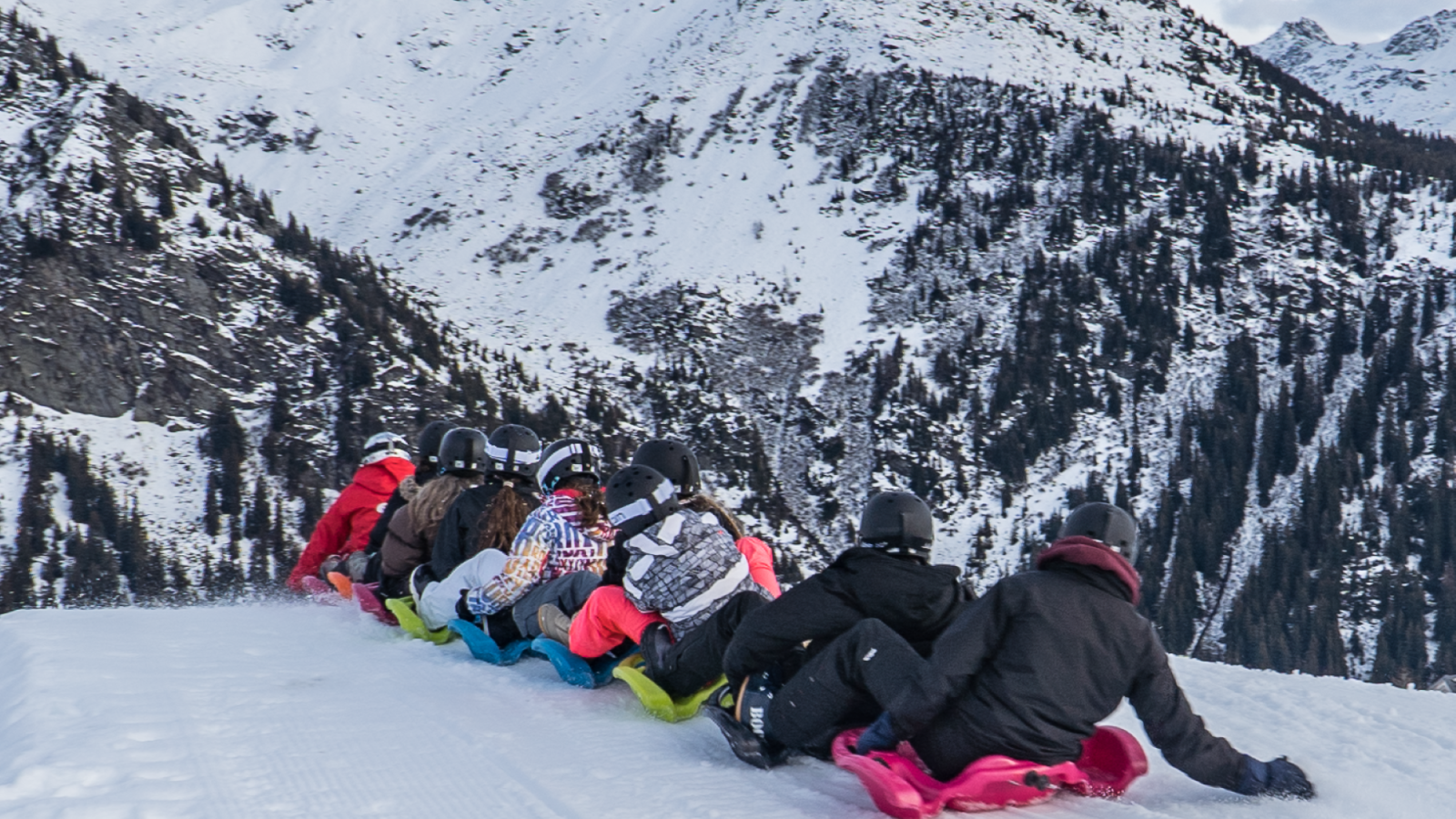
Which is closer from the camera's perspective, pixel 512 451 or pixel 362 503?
pixel 512 451

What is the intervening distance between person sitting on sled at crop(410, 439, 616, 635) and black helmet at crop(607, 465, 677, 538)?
100 centimetres

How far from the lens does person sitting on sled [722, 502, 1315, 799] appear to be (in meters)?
4.13

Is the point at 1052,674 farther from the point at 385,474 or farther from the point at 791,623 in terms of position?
the point at 385,474

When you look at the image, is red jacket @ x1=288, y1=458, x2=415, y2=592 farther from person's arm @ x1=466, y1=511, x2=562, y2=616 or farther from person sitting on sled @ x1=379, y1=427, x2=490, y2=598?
person's arm @ x1=466, y1=511, x2=562, y2=616

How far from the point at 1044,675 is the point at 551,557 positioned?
157 inches

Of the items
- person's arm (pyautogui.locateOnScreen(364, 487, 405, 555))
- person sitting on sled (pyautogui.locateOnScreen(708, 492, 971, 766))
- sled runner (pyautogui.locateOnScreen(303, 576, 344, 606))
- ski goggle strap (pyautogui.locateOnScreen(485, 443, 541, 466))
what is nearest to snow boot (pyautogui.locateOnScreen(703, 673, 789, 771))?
person sitting on sled (pyautogui.locateOnScreen(708, 492, 971, 766))

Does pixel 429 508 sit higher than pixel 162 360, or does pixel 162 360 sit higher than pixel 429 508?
pixel 162 360

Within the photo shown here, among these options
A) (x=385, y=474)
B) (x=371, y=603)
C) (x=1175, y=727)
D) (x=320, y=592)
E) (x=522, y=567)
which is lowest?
(x=320, y=592)

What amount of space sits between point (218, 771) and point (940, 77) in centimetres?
16573

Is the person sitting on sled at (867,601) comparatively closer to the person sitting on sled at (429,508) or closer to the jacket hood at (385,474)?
the person sitting on sled at (429,508)

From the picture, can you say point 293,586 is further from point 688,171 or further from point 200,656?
point 688,171

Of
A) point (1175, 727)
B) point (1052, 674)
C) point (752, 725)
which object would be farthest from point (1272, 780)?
point (752, 725)

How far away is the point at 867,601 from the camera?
4941 millimetres

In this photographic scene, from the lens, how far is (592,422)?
351ft
